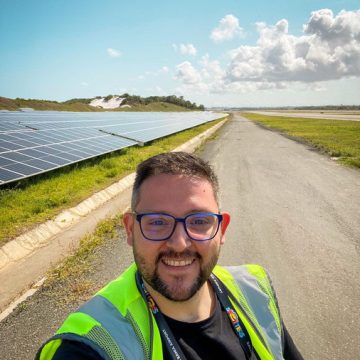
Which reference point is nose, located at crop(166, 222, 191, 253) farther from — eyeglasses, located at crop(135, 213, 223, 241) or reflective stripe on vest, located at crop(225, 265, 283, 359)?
reflective stripe on vest, located at crop(225, 265, 283, 359)

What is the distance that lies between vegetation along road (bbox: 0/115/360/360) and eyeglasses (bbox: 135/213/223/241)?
2.85m

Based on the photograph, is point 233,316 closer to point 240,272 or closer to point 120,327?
point 240,272

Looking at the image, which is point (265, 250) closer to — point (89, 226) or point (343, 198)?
point (89, 226)

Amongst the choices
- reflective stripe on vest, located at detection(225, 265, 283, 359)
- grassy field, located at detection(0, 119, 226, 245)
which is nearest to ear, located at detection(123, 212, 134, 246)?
reflective stripe on vest, located at detection(225, 265, 283, 359)

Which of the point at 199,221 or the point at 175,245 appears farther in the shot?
the point at 199,221

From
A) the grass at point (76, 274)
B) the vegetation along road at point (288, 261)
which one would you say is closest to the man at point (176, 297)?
the vegetation along road at point (288, 261)

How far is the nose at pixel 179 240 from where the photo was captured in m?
1.93

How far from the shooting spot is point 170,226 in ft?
6.59

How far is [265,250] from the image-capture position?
6.53 metres

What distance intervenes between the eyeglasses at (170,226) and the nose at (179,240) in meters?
0.02

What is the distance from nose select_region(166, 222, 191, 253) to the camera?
1926mm

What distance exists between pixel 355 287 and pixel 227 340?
4.28 metres

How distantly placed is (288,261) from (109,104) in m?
129

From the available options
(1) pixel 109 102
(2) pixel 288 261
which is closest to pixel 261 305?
(2) pixel 288 261
